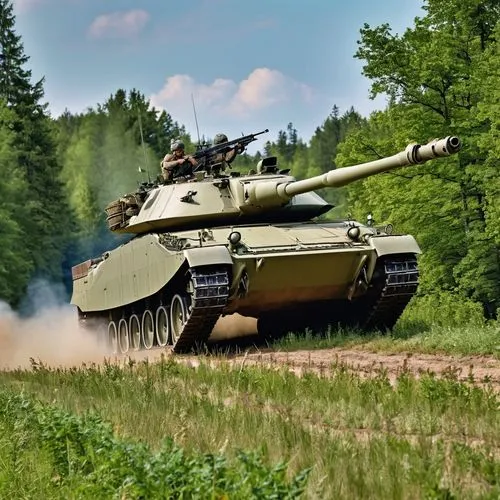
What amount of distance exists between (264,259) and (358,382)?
6.05m

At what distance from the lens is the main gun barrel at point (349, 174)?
38.5ft

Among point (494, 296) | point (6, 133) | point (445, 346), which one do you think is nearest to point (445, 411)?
point (445, 346)

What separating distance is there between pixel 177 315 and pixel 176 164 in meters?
3.59

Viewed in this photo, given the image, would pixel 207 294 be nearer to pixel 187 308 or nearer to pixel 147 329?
pixel 187 308

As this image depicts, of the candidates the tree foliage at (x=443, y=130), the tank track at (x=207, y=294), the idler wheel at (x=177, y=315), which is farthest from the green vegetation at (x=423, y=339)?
the tree foliage at (x=443, y=130)

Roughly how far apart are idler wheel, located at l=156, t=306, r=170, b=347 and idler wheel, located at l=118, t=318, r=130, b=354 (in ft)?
7.21

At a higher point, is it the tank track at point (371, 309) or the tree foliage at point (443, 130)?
the tree foliage at point (443, 130)

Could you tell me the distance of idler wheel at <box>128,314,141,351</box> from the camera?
731 inches

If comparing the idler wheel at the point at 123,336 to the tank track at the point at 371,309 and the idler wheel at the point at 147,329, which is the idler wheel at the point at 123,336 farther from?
the tank track at the point at 371,309

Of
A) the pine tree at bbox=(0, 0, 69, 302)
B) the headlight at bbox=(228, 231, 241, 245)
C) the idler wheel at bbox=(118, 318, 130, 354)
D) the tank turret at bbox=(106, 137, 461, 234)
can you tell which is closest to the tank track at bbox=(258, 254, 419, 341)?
the tank turret at bbox=(106, 137, 461, 234)

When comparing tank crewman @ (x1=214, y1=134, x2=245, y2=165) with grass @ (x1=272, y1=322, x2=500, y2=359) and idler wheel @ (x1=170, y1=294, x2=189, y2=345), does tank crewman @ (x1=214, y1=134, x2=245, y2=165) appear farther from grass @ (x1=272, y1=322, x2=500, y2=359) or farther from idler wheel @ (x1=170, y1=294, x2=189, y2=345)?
grass @ (x1=272, y1=322, x2=500, y2=359)

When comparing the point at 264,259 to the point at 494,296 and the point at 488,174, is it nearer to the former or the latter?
the point at 488,174

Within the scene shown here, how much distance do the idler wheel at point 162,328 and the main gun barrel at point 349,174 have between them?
249 centimetres

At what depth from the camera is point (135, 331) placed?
18.8m
